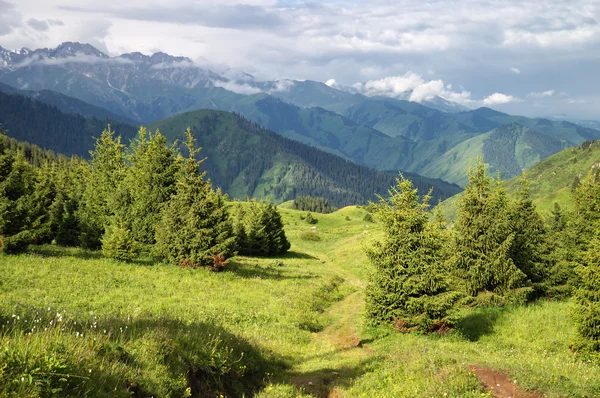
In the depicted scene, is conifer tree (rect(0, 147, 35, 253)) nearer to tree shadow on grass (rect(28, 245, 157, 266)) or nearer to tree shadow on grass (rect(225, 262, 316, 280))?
tree shadow on grass (rect(28, 245, 157, 266))

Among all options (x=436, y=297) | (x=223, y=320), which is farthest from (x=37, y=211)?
(x=436, y=297)

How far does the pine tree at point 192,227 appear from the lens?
101 ft

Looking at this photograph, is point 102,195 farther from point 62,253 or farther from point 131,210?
point 62,253

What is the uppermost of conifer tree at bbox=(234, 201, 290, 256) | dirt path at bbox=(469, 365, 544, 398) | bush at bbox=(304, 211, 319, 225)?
dirt path at bbox=(469, 365, 544, 398)

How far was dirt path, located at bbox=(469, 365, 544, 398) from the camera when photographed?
10.1 meters

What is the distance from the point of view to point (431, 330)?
20.0 m

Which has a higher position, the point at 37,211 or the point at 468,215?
the point at 468,215

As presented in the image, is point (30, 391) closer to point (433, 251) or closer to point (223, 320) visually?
point (223, 320)

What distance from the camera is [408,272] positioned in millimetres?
19906

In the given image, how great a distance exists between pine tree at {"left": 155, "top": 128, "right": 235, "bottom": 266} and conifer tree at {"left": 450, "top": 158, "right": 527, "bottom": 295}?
1743 cm

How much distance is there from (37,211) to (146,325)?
68.9 feet

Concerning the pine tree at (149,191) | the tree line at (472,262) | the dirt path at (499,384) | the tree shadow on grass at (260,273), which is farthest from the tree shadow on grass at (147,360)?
the pine tree at (149,191)

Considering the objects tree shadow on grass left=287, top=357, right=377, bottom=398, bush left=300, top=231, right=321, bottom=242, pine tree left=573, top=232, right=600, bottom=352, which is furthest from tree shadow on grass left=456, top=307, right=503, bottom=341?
bush left=300, top=231, right=321, bottom=242

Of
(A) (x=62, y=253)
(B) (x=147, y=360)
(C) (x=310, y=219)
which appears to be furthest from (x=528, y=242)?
(C) (x=310, y=219)
